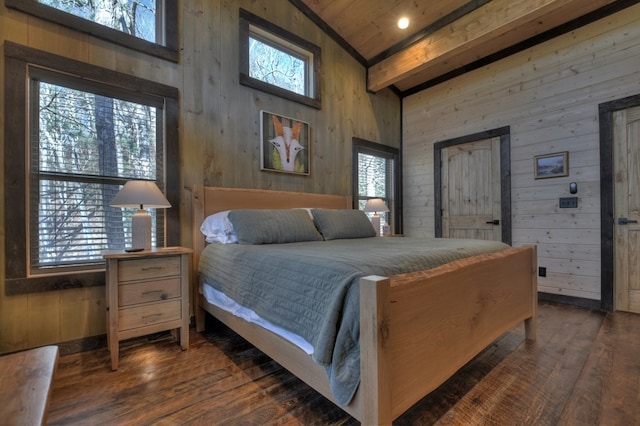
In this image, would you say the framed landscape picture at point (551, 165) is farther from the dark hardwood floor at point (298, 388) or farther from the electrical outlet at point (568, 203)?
the dark hardwood floor at point (298, 388)

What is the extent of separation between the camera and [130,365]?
70.4 inches

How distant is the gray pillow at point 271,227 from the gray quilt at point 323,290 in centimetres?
30

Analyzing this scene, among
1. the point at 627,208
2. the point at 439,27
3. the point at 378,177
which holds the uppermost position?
the point at 439,27

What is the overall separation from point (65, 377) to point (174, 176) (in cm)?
146

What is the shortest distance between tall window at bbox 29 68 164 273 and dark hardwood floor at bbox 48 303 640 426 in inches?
30.5

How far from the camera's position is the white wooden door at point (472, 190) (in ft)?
11.7

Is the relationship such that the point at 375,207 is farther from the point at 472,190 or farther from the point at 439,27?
the point at 439,27

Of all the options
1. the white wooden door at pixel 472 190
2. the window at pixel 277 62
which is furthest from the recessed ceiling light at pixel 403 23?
the white wooden door at pixel 472 190

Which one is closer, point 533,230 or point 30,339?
point 30,339

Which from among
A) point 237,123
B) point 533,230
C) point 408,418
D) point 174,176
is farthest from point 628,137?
point 174,176

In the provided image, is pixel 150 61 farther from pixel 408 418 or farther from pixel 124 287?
pixel 408 418

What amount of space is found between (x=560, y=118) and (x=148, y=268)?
4118 mm

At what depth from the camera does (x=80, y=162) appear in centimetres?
204

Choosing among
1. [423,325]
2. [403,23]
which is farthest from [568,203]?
[423,325]
